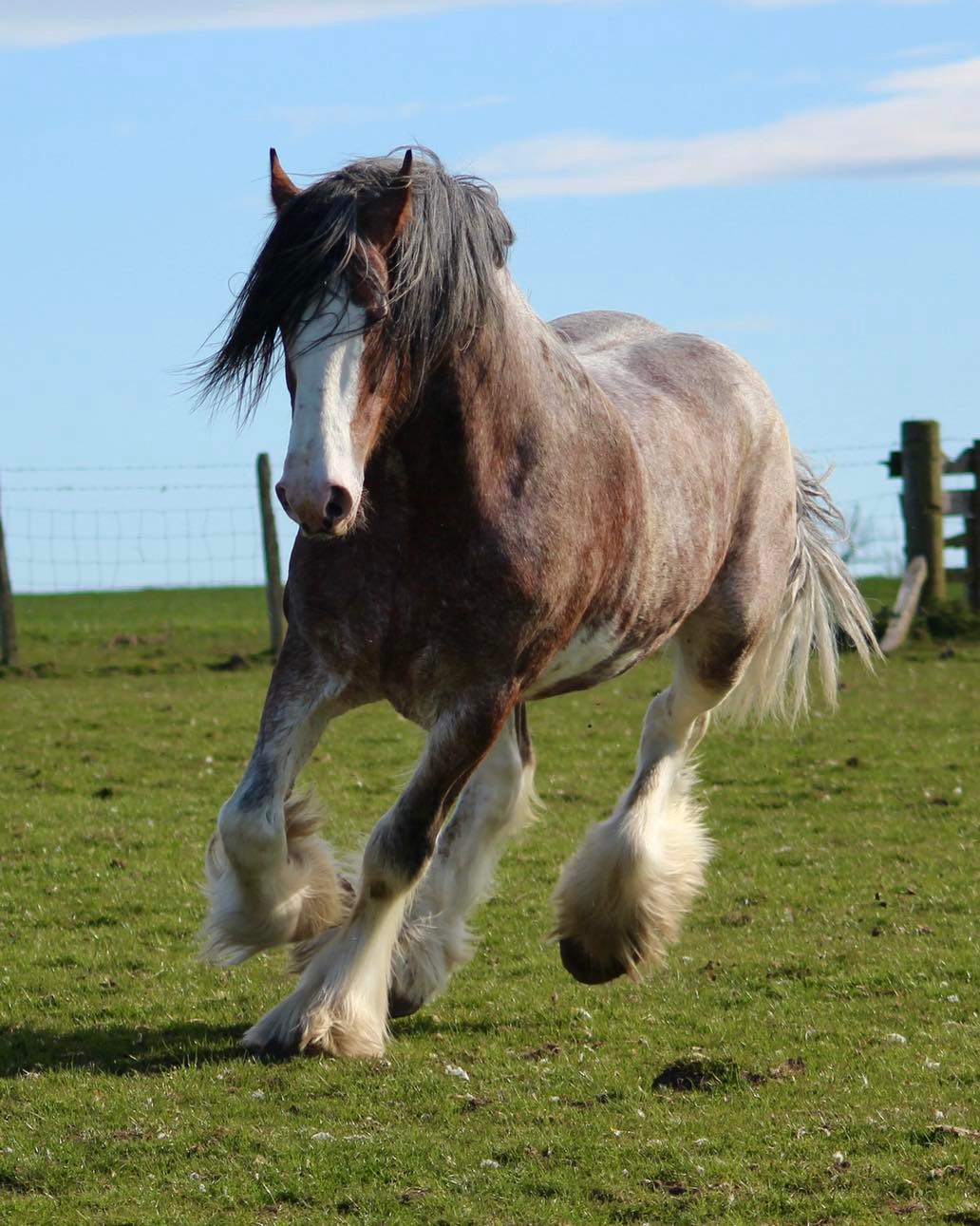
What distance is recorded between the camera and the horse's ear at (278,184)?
4.94 meters

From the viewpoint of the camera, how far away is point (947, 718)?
1315 cm

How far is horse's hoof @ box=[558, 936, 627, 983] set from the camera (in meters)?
6.21

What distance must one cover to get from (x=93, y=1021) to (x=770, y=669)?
344 centimetres

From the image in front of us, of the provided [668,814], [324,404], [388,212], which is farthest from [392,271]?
[668,814]

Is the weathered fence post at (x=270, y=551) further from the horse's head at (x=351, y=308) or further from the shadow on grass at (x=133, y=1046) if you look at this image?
the horse's head at (x=351, y=308)

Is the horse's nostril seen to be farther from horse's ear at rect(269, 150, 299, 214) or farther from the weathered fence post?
the weathered fence post

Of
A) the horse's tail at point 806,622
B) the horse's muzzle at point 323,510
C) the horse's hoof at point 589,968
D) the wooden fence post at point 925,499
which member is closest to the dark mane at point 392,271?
the horse's muzzle at point 323,510

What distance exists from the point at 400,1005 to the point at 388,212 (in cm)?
258

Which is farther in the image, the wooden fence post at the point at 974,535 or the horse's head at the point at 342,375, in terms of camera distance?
the wooden fence post at the point at 974,535

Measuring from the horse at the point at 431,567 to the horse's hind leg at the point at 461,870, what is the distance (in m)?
0.01

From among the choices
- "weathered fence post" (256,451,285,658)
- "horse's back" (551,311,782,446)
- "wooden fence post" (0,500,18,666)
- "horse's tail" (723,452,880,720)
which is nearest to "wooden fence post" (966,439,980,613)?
"weathered fence post" (256,451,285,658)

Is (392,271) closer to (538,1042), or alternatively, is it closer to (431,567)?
(431,567)

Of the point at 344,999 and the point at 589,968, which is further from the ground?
the point at 344,999

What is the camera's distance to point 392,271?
15.3ft
